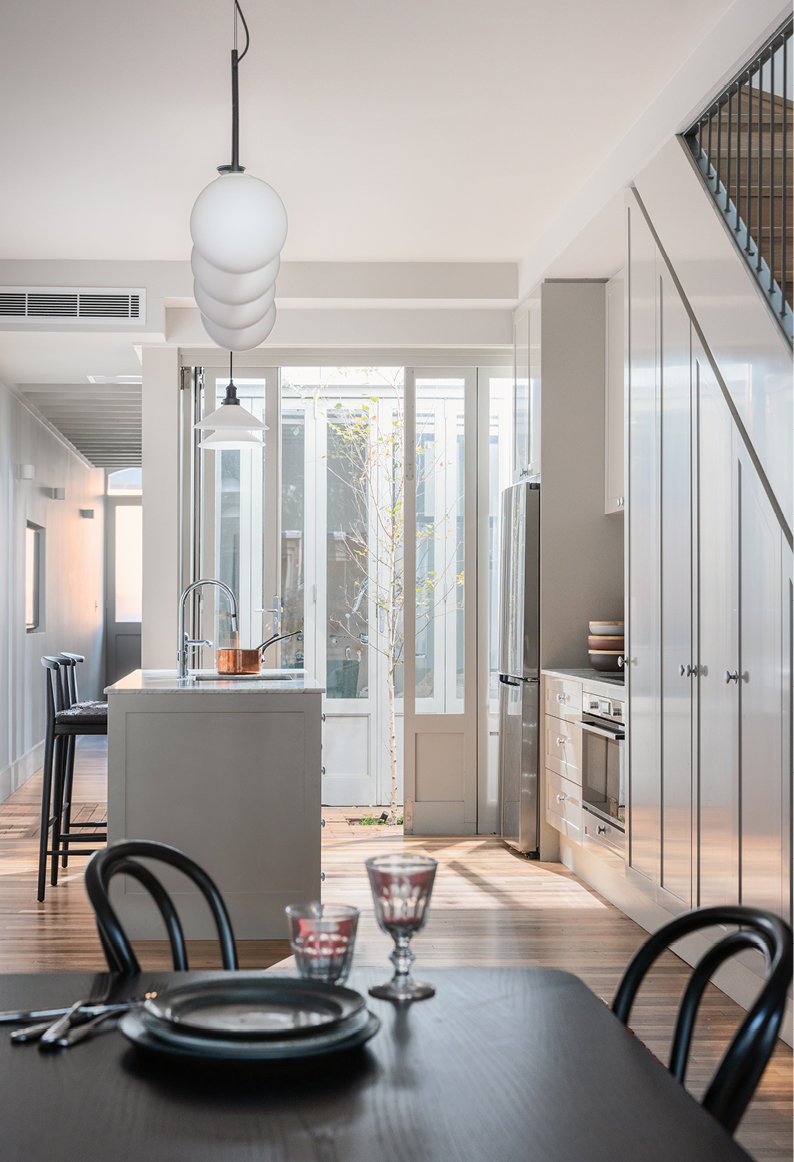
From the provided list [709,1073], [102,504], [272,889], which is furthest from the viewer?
[102,504]

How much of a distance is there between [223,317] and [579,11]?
4.58 feet

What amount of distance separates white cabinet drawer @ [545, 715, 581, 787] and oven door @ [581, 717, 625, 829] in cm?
9

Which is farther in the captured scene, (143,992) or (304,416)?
(304,416)

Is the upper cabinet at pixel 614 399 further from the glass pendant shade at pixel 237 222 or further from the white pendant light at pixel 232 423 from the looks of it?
the glass pendant shade at pixel 237 222

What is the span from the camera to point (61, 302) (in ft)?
17.8

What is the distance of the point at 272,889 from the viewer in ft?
12.0

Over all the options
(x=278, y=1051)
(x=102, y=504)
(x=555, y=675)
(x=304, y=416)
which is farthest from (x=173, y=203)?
(x=102, y=504)

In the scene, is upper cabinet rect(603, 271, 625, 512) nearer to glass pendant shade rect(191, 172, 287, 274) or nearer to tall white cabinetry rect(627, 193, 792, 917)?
tall white cabinetry rect(627, 193, 792, 917)

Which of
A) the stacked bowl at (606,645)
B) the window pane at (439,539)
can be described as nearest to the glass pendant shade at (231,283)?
the stacked bowl at (606,645)

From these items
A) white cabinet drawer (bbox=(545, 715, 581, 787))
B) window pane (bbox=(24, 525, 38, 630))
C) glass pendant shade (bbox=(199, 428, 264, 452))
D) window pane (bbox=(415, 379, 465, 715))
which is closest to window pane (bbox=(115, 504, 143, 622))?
window pane (bbox=(24, 525, 38, 630))

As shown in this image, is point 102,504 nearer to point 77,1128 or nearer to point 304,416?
point 304,416

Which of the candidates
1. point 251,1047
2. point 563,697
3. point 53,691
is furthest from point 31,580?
point 251,1047

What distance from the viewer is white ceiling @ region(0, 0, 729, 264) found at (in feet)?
10.3

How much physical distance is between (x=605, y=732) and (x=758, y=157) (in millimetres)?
2178
